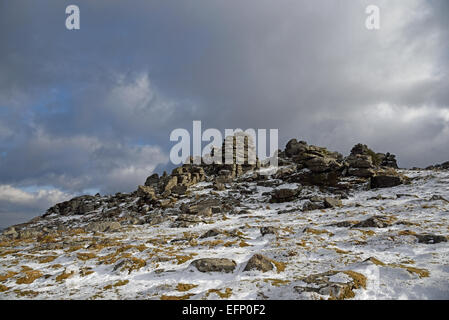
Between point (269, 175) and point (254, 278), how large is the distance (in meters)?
62.1

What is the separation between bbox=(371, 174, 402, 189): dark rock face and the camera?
1787 inches

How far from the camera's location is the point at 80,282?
12641mm

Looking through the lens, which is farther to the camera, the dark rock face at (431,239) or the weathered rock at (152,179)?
the weathered rock at (152,179)

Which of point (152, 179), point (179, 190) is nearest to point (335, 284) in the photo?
point (179, 190)

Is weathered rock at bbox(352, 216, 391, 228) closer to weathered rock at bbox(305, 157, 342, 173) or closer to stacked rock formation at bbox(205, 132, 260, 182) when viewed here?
weathered rock at bbox(305, 157, 342, 173)

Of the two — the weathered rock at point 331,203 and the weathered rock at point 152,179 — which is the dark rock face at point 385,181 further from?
the weathered rock at point 152,179

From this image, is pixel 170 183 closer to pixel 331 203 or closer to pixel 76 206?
pixel 76 206

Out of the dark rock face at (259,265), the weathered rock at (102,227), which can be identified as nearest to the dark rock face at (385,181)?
the dark rock face at (259,265)

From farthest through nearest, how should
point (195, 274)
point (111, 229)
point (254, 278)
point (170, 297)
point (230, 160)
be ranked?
point (230, 160) → point (111, 229) → point (195, 274) → point (254, 278) → point (170, 297)

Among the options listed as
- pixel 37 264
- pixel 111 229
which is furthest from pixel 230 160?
pixel 37 264

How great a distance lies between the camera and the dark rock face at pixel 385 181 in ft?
149

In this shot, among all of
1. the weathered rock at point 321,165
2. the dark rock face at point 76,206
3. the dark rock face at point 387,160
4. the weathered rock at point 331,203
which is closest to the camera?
the weathered rock at point 331,203

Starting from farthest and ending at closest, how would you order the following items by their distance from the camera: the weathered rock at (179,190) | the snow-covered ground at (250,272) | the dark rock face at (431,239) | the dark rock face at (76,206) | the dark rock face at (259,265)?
the dark rock face at (76,206), the weathered rock at (179,190), the dark rock face at (431,239), the dark rock face at (259,265), the snow-covered ground at (250,272)
